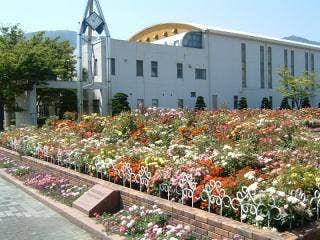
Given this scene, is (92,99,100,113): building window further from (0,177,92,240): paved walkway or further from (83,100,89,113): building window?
(0,177,92,240): paved walkway

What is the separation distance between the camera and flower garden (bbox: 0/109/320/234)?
17.3 feet

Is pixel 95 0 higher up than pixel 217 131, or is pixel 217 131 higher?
pixel 95 0

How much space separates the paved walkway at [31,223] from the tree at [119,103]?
88.9ft

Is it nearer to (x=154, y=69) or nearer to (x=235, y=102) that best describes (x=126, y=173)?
(x=154, y=69)

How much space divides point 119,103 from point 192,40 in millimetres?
11398

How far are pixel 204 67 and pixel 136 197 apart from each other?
127 feet

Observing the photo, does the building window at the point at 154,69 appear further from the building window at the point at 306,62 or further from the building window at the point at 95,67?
the building window at the point at 306,62

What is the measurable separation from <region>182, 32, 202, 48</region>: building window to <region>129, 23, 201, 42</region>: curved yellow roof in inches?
51.8

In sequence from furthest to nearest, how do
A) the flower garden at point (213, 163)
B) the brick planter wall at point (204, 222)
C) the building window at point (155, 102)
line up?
1. the building window at point (155, 102)
2. the flower garden at point (213, 163)
3. the brick planter wall at point (204, 222)

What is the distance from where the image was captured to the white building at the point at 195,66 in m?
40.0

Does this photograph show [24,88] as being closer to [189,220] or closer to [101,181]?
[101,181]

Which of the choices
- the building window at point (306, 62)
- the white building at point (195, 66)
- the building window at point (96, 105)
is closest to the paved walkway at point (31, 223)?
the white building at point (195, 66)

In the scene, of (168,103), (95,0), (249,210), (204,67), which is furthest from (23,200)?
(204,67)

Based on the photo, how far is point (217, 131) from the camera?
12031 mm
